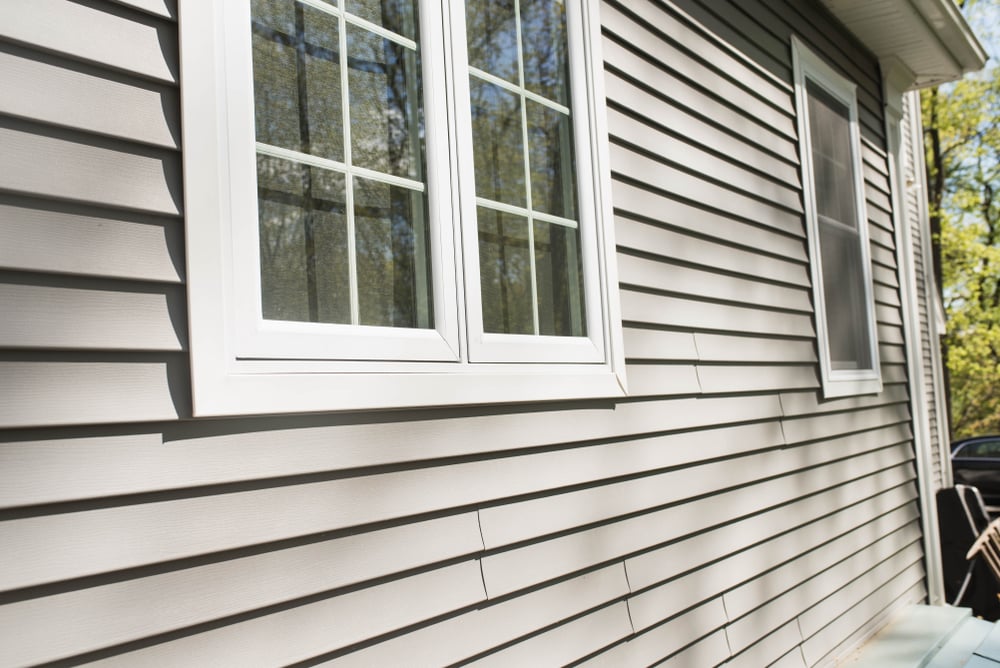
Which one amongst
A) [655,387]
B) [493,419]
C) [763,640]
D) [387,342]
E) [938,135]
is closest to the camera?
[387,342]

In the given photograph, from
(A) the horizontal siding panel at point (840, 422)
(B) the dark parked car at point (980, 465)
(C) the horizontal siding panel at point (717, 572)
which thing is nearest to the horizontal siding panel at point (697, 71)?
(A) the horizontal siding panel at point (840, 422)

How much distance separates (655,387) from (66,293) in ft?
6.53

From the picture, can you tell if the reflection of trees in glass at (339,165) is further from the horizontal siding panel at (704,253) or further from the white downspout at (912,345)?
the white downspout at (912,345)

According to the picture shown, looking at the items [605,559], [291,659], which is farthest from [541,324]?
[291,659]

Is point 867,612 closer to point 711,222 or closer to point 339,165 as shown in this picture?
point 711,222

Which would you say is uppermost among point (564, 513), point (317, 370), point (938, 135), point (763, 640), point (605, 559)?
point (938, 135)

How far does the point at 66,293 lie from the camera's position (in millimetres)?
1323

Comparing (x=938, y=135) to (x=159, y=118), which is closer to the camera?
(x=159, y=118)

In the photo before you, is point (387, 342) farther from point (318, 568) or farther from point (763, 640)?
point (763, 640)

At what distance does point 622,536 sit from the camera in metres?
2.56

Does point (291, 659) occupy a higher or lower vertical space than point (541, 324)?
lower

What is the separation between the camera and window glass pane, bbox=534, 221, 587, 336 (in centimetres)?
242

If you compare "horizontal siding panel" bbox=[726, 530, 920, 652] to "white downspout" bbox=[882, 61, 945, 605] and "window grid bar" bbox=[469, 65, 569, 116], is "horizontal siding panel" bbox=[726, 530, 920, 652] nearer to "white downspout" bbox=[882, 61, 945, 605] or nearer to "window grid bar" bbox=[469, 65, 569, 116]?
"white downspout" bbox=[882, 61, 945, 605]

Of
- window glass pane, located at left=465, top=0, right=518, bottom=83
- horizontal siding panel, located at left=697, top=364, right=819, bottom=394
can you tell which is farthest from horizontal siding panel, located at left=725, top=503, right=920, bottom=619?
window glass pane, located at left=465, top=0, right=518, bottom=83
